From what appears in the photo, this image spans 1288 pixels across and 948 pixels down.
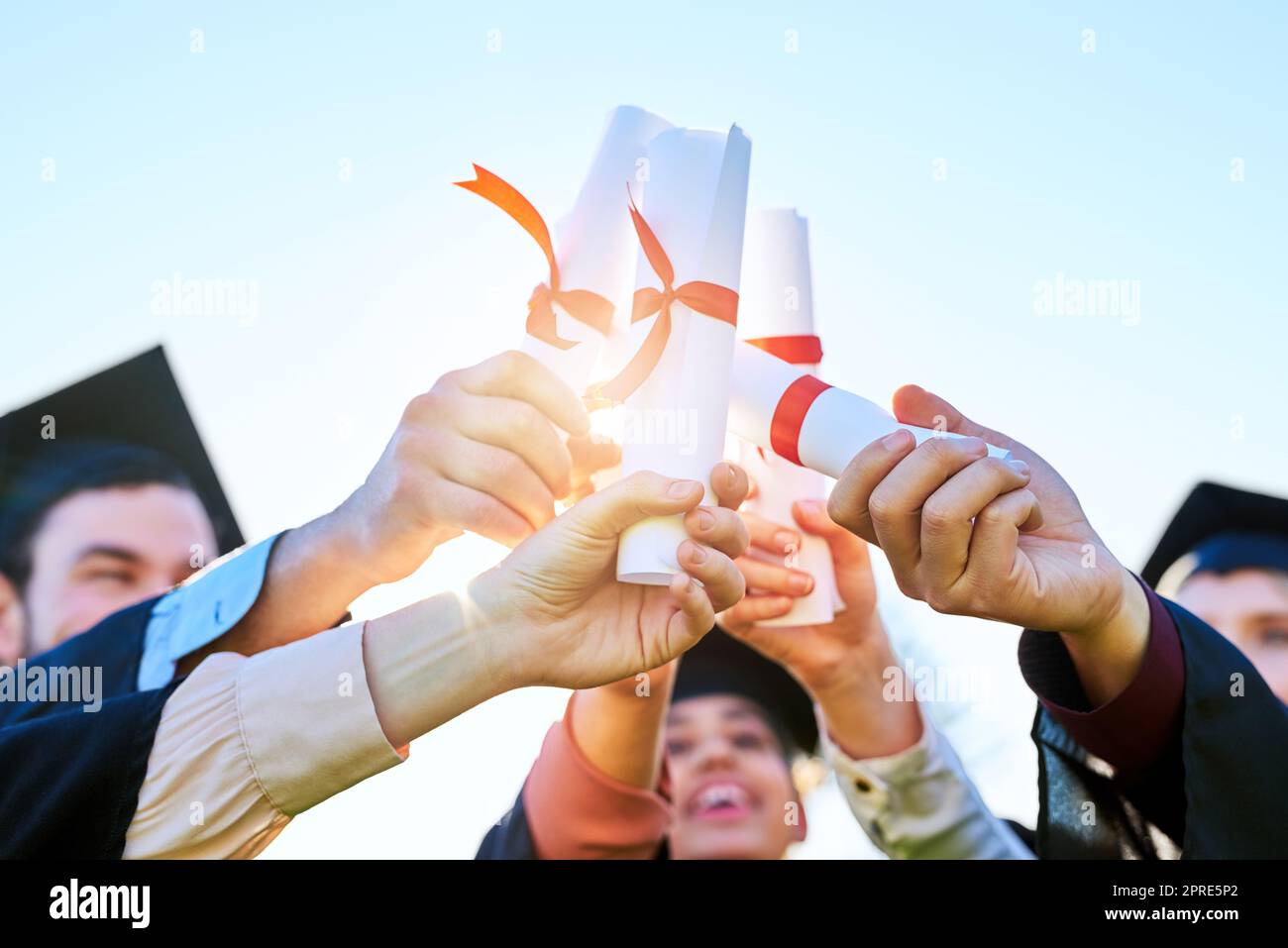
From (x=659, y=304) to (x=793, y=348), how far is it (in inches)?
13.8

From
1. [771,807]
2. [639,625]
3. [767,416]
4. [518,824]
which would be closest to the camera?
[639,625]

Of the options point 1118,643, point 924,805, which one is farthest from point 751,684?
point 1118,643

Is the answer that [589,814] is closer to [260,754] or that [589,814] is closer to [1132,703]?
[260,754]

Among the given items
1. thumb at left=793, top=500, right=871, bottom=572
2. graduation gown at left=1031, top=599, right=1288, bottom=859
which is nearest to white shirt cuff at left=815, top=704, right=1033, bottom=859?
thumb at left=793, top=500, right=871, bottom=572

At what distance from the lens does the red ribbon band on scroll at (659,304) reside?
126 centimetres

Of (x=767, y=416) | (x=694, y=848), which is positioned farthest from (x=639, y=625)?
(x=694, y=848)

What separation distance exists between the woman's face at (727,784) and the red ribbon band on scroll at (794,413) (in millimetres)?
1892

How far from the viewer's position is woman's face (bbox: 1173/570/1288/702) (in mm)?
3340

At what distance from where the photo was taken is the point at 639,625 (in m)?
1.22

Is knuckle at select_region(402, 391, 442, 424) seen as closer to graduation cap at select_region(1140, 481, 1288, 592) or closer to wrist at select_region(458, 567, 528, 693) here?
wrist at select_region(458, 567, 528, 693)

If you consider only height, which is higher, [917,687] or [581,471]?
[581,471]

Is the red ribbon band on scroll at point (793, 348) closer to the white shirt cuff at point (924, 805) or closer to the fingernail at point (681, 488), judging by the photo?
the fingernail at point (681, 488)
